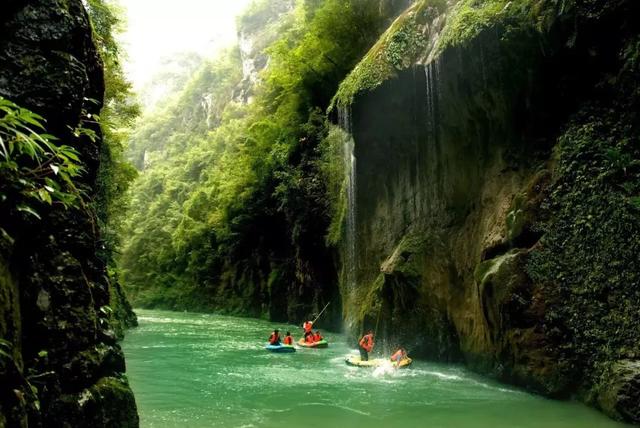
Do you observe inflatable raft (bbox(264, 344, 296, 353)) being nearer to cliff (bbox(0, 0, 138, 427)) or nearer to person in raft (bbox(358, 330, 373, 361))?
person in raft (bbox(358, 330, 373, 361))

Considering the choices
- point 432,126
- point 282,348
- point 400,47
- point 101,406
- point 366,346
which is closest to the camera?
point 101,406

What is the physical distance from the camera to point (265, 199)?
2991 centimetres

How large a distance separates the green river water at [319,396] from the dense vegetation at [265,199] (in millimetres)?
10153

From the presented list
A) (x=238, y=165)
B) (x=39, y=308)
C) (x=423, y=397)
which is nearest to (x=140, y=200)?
(x=238, y=165)

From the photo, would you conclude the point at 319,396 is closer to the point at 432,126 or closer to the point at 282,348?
the point at 282,348

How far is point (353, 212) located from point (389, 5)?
972 cm

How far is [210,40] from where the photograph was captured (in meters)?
106

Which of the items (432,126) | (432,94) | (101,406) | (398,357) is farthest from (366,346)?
(101,406)

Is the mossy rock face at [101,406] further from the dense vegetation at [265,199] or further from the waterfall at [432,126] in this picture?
the dense vegetation at [265,199]

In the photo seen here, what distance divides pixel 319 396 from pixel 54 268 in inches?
274

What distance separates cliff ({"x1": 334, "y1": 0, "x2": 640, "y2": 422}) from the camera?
916 cm

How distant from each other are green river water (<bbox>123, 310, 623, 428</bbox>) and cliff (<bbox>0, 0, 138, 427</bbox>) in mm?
3413

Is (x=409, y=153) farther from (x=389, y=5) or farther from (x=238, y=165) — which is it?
(x=238, y=165)

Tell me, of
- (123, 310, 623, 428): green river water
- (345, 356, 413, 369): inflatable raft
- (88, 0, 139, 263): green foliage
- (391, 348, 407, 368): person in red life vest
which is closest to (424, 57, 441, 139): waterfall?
(391, 348, 407, 368): person in red life vest
